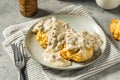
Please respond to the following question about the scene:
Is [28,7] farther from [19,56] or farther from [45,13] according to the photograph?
[19,56]

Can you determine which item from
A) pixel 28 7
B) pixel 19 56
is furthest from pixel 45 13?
pixel 19 56

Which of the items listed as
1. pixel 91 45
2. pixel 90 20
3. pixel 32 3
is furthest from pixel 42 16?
pixel 91 45

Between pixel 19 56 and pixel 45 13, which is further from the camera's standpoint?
pixel 45 13

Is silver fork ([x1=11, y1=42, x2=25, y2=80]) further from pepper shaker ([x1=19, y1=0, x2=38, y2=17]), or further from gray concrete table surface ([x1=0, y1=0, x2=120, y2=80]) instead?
pepper shaker ([x1=19, y1=0, x2=38, y2=17])

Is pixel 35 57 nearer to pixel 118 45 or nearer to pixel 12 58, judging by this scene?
pixel 12 58

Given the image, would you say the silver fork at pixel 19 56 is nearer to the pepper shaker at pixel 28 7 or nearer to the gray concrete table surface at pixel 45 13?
Result: the gray concrete table surface at pixel 45 13
